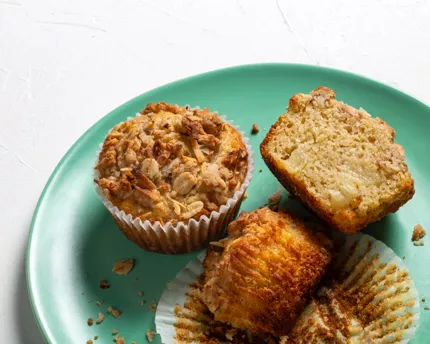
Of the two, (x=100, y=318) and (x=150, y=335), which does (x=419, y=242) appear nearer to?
(x=150, y=335)

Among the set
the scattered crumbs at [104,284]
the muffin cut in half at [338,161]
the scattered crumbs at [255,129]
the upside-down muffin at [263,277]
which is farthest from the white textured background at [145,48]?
the upside-down muffin at [263,277]

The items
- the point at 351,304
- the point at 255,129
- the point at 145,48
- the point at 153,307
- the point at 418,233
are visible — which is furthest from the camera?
the point at 145,48

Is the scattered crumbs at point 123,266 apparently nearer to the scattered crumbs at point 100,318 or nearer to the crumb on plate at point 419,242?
the scattered crumbs at point 100,318

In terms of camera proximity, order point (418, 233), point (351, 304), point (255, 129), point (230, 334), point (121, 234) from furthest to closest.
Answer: point (255, 129), point (121, 234), point (418, 233), point (351, 304), point (230, 334)

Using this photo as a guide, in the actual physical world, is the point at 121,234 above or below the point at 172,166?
below

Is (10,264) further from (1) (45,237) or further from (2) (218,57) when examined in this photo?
(2) (218,57)

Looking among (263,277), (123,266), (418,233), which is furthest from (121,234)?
(418,233)
